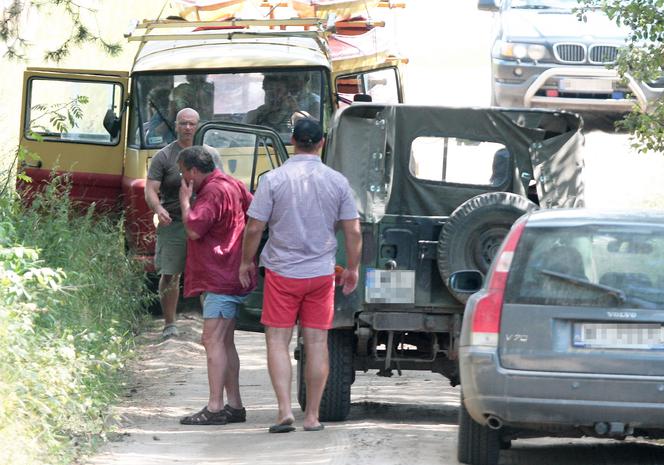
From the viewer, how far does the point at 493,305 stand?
6781 millimetres

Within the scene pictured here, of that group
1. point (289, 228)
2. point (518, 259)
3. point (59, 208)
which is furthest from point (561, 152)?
point (59, 208)

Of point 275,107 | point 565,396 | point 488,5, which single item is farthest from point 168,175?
point 488,5

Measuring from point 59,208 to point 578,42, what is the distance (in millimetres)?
6877

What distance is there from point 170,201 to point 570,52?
6.13 meters

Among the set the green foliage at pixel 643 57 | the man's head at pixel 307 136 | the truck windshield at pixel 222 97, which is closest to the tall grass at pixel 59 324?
the truck windshield at pixel 222 97

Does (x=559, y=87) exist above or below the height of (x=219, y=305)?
above

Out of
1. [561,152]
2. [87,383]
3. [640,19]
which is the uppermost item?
[640,19]

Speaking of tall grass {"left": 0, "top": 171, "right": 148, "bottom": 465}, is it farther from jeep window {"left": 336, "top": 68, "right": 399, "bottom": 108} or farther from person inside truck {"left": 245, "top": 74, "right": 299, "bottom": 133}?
jeep window {"left": 336, "top": 68, "right": 399, "bottom": 108}

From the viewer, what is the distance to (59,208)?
38.7 feet

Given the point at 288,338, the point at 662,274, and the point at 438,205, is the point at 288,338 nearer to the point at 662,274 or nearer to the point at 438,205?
the point at 438,205

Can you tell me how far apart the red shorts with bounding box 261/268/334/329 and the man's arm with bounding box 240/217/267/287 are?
178mm

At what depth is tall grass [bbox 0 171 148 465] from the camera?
282 inches

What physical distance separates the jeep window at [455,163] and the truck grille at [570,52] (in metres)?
5.73

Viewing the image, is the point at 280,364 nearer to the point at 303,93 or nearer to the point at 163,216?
the point at 163,216
